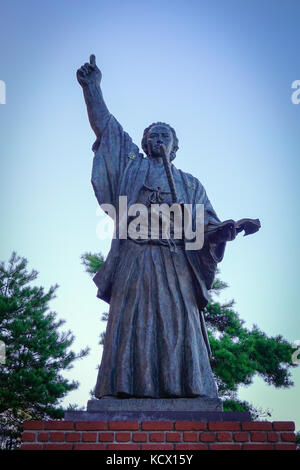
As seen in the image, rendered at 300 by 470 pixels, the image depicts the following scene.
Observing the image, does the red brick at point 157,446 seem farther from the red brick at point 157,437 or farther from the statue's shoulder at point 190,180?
the statue's shoulder at point 190,180

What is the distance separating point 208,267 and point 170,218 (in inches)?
24.1

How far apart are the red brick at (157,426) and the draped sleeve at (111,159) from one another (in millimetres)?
2307

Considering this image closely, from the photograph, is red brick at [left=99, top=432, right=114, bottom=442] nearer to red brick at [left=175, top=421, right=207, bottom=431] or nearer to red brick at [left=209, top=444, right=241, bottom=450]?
red brick at [left=175, top=421, right=207, bottom=431]

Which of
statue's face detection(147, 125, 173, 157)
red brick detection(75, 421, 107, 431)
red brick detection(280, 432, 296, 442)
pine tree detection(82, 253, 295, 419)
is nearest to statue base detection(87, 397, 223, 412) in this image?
red brick detection(75, 421, 107, 431)

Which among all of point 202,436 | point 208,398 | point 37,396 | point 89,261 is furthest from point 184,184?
point 89,261

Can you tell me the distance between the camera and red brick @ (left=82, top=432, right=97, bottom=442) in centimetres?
323

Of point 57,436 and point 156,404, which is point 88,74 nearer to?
point 156,404

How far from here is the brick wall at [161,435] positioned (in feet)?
10.5

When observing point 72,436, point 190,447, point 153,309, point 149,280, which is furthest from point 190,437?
point 149,280

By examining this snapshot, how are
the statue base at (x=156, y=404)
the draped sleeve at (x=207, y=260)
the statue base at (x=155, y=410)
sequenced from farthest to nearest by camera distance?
the draped sleeve at (x=207, y=260), the statue base at (x=156, y=404), the statue base at (x=155, y=410)

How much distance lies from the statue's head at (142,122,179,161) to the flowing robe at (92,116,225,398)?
0.38 m

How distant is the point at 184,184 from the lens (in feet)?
16.7

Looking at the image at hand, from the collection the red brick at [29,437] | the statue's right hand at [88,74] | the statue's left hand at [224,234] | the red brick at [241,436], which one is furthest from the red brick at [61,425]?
the statue's right hand at [88,74]
